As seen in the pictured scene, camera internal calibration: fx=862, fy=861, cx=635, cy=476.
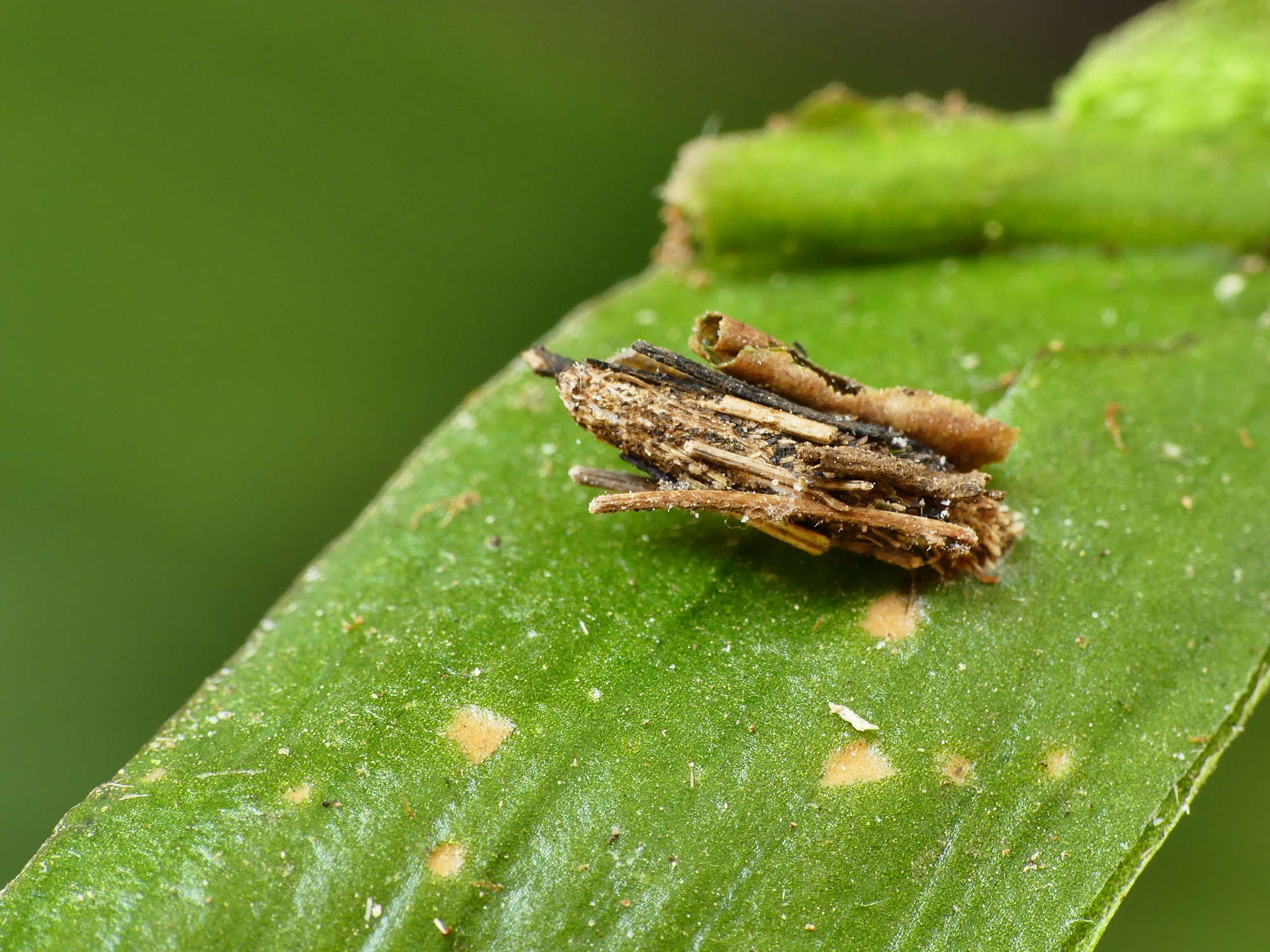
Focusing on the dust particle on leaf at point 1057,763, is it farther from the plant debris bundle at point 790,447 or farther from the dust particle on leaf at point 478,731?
the dust particle on leaf at point 478,731

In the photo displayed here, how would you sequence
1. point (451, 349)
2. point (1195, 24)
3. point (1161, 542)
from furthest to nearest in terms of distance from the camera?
1. point (451, 349)
2. point (1195, 24)
3. point (1161, 542)

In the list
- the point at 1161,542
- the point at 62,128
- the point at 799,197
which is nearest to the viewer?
the point at 1161,542

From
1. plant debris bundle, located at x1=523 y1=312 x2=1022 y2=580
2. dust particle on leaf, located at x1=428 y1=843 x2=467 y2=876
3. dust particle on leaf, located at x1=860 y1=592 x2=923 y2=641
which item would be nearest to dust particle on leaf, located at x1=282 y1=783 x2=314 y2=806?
dust particle on leaf, located at x1=428 y1=843 x2=467 y2=876

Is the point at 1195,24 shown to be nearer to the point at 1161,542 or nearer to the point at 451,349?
the point at 1161,542

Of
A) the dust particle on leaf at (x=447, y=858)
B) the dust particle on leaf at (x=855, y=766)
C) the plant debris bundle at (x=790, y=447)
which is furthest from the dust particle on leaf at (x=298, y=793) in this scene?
the dust particle on leaf at (x=855, y=766)

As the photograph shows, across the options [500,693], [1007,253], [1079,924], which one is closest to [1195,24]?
[1007,253]
